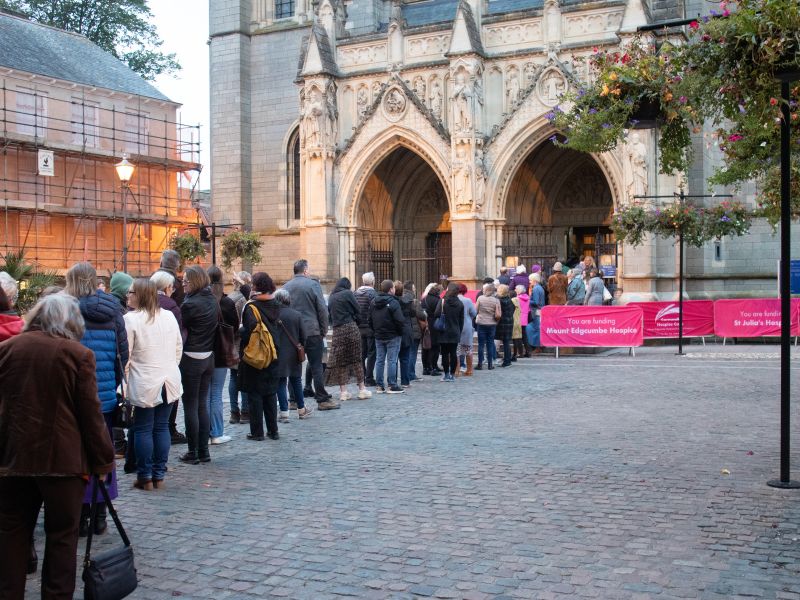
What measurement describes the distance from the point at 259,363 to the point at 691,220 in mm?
12397

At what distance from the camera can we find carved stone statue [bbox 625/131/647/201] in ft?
74.3

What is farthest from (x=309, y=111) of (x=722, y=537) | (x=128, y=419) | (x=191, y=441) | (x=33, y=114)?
(x=722, y=537)

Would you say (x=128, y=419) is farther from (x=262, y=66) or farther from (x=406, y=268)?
(x=262, y=66)

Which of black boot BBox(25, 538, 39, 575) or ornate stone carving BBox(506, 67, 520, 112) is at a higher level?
ornate stone carving BBox(506, 67, 520, 112)

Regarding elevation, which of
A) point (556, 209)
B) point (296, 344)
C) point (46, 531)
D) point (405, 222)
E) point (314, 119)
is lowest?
point (46, 531)

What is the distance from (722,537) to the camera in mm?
6047

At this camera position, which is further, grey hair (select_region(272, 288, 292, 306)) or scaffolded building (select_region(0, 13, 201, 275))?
scaffolded building (select_region(0, 13, 201, 275))

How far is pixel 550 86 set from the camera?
2484 centimetres

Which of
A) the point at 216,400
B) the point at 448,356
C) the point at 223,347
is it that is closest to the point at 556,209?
the point at 448,356

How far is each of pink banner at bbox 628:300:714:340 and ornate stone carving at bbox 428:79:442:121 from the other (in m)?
8.51

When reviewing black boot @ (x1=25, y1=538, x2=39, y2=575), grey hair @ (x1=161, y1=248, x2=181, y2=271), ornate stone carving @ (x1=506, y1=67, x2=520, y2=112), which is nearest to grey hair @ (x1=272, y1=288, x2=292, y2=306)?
grey hair @ (x1=161, y1=248, x2=181, y2=271)

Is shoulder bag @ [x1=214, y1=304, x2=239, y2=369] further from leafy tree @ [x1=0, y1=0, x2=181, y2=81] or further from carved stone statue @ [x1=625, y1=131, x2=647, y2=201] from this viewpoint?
leafy tree @ [x1=0, y1=0, x2=181, y2=81]

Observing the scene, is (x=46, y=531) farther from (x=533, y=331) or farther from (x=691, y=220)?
(x=691, y=220)

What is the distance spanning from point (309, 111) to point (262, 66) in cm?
561
